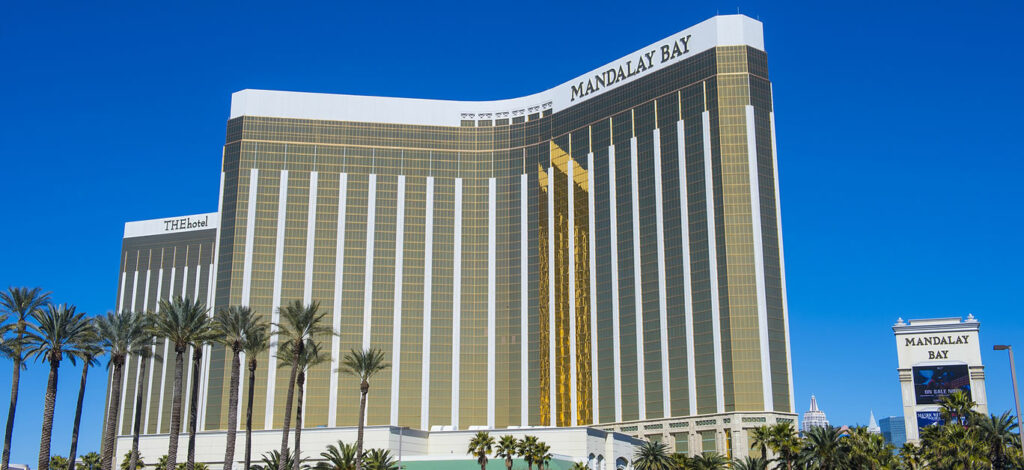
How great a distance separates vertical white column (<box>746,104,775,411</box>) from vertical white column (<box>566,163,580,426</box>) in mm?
35020

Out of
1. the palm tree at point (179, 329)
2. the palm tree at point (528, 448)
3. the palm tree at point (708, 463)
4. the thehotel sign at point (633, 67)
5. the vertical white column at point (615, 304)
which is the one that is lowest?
the palm tree at point (708, 463)

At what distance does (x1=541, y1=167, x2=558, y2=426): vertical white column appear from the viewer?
17925 centimetres

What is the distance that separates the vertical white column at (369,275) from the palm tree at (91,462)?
155 ft

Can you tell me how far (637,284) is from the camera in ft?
553

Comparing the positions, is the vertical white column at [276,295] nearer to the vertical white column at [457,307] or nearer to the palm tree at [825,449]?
the vertical white column at [457,307]

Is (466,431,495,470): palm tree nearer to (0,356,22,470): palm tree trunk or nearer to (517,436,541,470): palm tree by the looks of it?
(517,436,541,470): palm tree

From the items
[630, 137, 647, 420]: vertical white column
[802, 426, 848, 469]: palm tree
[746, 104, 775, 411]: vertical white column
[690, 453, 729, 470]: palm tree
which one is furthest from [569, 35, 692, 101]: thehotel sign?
[802, 426, 848, 469]: palm tree

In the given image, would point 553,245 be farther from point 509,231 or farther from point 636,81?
point 636,81

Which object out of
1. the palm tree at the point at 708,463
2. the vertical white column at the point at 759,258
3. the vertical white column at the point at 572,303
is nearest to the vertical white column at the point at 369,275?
the vertical white column at the point at 572,303

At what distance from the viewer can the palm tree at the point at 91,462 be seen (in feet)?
495

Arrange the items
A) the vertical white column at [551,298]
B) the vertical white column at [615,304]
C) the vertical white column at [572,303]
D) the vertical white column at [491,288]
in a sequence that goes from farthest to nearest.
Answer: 1. the vertical white column at [491,288]
2. the vertical white column at [551,298]
3. the vertical white column at [572,303]
4. the vertical white column at [615,304]

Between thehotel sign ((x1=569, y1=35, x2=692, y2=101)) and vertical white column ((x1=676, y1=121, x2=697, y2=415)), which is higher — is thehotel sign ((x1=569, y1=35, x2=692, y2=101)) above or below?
above

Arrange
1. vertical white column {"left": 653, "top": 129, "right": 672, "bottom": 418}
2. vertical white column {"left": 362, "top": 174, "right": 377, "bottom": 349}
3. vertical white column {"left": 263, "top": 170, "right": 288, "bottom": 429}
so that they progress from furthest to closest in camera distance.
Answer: vertical white column {"left": 362, "top": 174, "right": 377, "bottom": 349} → vertical white column {"left": 263, "top": 170, "right": 288, "bottom": 429} → vertical white column {"left": 653, "top": 129, "right": 672, "bottom": 418}

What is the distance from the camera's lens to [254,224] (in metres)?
188
